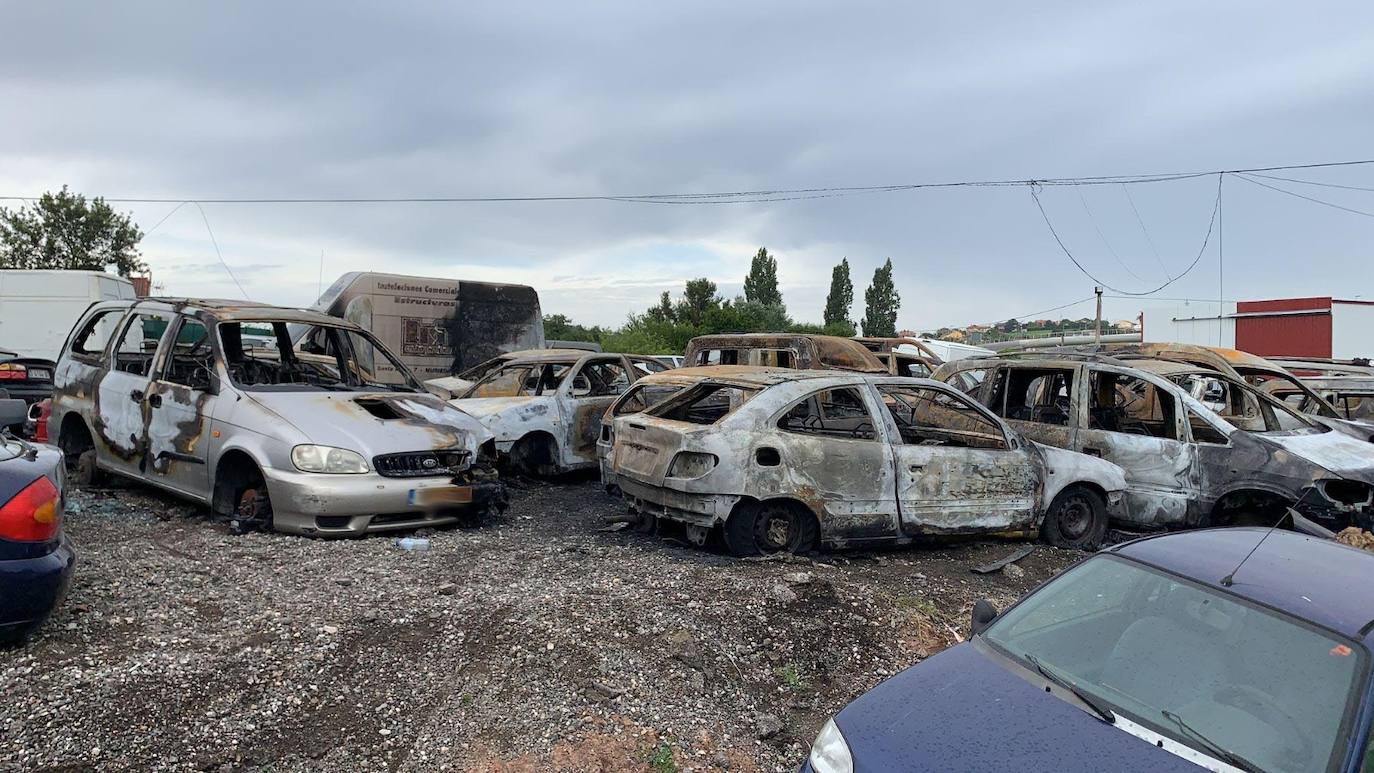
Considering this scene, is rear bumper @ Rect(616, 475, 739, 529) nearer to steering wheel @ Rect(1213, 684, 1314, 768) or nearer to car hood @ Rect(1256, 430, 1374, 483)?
steering wheel @ Rect(1213, 684, 1314, 768)

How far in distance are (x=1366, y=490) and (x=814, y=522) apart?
4.65 meters

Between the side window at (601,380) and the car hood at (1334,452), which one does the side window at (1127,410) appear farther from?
the side window at (601,380)

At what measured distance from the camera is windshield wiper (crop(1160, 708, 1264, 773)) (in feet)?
7.80

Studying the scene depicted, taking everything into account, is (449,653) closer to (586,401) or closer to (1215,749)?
(1215,749)

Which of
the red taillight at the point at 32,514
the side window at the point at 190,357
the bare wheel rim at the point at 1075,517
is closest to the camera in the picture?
the red taillight at the point at 32,514

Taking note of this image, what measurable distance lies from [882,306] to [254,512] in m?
60.8

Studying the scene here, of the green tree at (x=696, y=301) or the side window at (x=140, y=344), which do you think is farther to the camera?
the green tree at (x=696, y=301)

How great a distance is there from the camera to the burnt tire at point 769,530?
19.5 ft

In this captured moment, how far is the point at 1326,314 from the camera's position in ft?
126

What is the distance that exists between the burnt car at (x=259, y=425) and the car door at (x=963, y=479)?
3146mm

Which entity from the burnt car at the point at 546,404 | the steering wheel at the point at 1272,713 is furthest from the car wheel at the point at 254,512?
the steering wheel at the point at 1272,713

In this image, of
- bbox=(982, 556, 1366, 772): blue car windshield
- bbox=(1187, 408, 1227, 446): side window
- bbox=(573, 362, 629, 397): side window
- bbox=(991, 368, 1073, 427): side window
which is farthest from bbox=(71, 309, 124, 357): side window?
bbox=(1187, 408, 1227, 446): side window

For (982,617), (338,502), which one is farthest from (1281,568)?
(338,502)

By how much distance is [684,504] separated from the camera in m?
5.97
